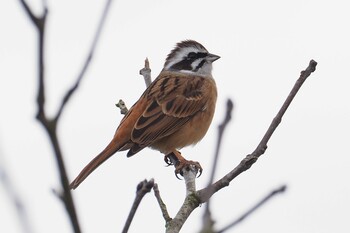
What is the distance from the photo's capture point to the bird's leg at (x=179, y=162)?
295 inches

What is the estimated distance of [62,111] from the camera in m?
1.98

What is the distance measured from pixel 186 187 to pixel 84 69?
4.12 metres

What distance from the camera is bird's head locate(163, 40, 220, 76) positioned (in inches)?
381

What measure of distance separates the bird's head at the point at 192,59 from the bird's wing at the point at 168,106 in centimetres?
21

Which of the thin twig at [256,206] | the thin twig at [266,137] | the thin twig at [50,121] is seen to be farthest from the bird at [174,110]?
the thin twig at [50,121]

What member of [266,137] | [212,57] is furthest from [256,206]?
[212,57]

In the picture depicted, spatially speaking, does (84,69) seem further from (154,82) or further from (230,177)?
(154,82)

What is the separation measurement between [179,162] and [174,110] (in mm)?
1071

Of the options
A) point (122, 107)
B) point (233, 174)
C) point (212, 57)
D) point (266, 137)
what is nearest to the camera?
point (266, 137)

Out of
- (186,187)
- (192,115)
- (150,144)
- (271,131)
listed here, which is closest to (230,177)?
(271,131)

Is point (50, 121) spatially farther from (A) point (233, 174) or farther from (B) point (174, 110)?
(B) point (174, 110)

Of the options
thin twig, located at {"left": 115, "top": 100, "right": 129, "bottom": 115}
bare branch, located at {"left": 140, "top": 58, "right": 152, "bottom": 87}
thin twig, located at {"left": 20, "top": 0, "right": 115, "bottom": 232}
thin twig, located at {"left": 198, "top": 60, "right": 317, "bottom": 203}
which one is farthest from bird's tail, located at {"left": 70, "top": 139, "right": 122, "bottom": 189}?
thin twig, located at {"left": 20, "top": 0, "right": 115, "bottom": 232}

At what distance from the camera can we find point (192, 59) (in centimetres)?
974

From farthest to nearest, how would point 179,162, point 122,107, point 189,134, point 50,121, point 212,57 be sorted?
1. point 212,57
2. point 122,107
3. point 189,134
4. point 179,162
5. point 50,121
